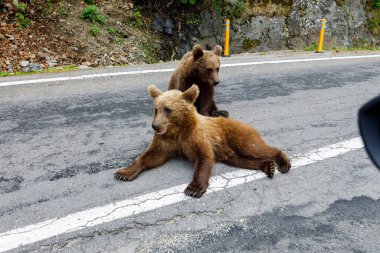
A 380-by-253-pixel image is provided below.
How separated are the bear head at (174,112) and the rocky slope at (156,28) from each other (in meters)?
6.11

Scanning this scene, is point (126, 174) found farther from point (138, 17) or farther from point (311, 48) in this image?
point (311, 48)

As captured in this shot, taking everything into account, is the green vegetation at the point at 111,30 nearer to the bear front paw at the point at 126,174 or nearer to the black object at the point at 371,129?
the bear front paw at the point at 126,174

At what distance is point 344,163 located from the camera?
4234 millimetres

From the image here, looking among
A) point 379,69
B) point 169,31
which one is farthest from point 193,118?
point 169,31

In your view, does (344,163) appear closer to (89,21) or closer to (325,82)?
(325,82)

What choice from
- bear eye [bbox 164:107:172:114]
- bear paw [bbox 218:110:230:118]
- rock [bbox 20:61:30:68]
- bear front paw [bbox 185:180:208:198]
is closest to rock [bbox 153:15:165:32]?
rock [bbox 20:61:30:68]

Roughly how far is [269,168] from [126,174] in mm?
1536

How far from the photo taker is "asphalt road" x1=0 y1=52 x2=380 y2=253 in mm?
2969

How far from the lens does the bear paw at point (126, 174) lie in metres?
3.81

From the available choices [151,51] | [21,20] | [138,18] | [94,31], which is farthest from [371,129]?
[138,18]

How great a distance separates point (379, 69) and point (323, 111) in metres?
4.38

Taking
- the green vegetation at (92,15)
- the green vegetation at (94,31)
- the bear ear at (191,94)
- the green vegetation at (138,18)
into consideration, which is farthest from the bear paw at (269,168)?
the green vegetation at (138,18)

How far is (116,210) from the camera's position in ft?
10.8

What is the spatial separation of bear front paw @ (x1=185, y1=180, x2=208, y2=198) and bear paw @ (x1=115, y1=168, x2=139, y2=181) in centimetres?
62
